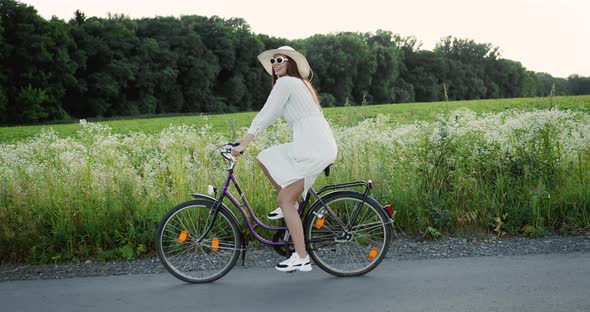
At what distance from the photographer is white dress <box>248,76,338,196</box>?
17.0 feet

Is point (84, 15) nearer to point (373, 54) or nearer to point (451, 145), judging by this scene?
point (373, 54)

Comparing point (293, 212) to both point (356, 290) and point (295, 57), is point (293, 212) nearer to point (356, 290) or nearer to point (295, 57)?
point (356, 290)

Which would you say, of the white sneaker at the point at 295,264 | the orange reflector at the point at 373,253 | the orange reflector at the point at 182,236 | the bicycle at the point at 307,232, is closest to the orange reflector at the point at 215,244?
the bicycle at the point at 307,232

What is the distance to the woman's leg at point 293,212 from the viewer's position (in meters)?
5.26

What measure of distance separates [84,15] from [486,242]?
211ft

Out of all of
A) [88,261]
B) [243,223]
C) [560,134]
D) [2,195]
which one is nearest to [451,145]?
[560,134]

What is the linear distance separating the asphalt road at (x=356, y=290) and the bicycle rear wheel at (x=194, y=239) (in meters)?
0.14

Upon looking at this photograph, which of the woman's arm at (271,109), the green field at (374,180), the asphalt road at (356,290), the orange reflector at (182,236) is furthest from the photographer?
the green field at (374,180)

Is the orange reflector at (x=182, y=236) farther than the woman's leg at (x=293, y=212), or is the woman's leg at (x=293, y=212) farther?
the orange reflector at (x=182, y=236)

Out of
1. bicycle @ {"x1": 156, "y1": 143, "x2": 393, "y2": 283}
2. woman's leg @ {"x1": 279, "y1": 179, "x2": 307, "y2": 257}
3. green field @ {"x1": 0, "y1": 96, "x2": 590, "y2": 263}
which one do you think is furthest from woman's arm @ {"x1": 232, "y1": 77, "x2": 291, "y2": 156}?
green field @ {"x1": 0, "y1": 96, "x2": 590, "y2": 263}

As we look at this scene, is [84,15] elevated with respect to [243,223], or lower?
elevated

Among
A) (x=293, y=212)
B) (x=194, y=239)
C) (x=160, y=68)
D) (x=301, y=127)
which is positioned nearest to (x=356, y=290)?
(x=293, y=212)

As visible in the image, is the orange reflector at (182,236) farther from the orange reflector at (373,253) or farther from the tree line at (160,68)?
the tree line at (160,68)

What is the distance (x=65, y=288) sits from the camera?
A: 548cm
